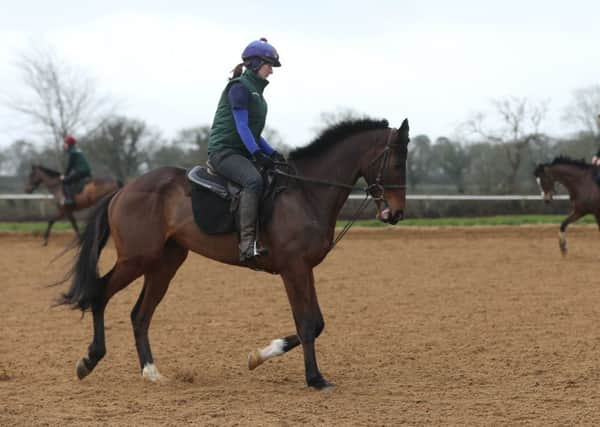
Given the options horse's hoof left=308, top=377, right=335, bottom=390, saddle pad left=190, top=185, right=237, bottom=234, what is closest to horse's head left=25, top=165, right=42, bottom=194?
saddle pad left=190, top=185, right=237, bottom=234

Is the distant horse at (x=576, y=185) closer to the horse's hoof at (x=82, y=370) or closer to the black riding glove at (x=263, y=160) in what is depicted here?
the black riding glove at (x=263, y=160)

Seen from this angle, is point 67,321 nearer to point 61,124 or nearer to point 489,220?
point 489,220

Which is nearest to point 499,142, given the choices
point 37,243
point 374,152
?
point 37,243

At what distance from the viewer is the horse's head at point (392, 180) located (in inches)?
246

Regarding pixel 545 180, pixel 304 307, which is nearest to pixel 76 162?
pixel 545 180

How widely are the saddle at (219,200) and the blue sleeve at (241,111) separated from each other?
1.44 ft

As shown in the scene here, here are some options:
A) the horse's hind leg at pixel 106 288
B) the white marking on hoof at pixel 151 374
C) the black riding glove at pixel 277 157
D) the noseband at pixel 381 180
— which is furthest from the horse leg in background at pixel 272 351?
the black riding glove at pixel 277 157

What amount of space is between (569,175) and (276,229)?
485 inches

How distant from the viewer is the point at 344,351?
760cm

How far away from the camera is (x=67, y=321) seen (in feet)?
31.3

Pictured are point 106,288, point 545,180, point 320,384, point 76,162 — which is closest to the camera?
point 320,384

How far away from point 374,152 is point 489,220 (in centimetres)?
1798

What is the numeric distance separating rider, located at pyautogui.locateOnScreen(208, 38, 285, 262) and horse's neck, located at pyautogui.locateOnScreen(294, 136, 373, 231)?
0.34 metres

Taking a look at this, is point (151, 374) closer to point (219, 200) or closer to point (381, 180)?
point (219, 200)
